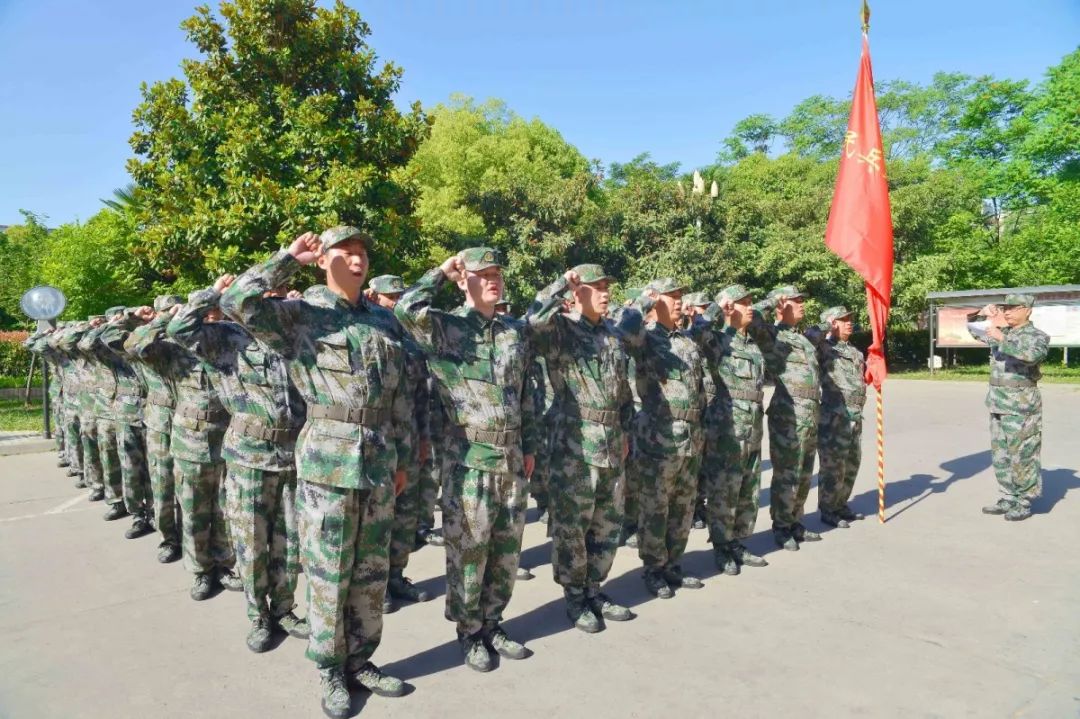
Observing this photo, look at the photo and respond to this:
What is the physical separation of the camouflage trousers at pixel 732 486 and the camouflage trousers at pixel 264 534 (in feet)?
9.48

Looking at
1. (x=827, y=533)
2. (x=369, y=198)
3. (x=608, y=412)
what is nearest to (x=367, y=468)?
(x=608, y=412)

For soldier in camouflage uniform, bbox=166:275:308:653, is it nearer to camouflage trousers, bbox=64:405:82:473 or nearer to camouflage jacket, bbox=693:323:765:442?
camouflage jacket, bbox=693:323:765:442

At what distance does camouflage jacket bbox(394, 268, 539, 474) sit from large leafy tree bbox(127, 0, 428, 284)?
25.2ft

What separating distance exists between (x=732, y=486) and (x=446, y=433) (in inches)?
94.1

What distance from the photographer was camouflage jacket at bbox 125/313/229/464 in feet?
15.8

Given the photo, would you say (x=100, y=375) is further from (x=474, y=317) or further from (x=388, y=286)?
(x=474, y=317)

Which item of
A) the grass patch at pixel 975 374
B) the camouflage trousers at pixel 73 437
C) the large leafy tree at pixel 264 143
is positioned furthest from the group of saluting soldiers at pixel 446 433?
the grass patch at pixel 975 374

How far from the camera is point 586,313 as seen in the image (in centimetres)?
437

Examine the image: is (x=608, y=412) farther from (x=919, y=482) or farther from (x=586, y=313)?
(x=919, y=482)

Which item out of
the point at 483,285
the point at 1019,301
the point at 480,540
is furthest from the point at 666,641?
the point at 1019,301

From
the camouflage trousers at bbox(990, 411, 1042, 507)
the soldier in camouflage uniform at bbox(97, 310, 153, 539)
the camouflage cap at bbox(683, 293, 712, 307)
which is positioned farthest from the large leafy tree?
the camouflage trousers at bbox(990, 411, 1042, 507)

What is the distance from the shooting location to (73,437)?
30.2 feet

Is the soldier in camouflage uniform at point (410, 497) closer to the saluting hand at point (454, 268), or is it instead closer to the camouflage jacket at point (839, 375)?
the saluting hand at point (454, 268)

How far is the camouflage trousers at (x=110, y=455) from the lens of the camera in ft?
22.7
